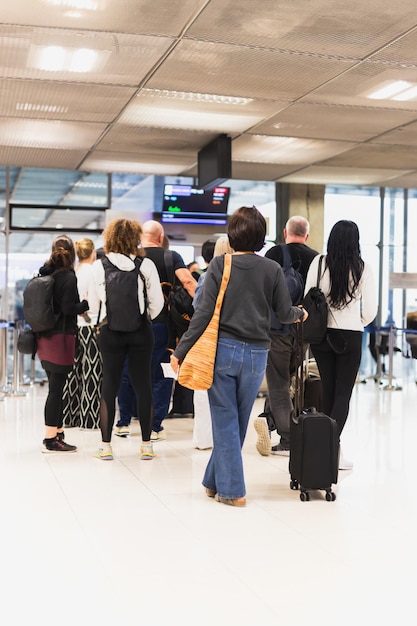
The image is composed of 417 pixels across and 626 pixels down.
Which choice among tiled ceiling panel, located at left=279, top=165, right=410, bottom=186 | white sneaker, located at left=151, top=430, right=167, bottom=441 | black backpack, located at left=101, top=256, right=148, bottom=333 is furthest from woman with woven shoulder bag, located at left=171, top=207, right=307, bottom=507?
tiled ceiling panel, located at left=279, top=165, right=410, bottom=186

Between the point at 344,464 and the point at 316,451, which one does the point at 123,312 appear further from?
the point at 344,464

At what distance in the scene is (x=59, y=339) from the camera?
6129mm

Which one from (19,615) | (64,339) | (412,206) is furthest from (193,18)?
(412,206)

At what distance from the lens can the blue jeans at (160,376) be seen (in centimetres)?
701

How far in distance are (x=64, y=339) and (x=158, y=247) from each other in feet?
4.06

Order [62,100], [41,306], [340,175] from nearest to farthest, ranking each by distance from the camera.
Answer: [41,306]
[62,100]
[340,175]

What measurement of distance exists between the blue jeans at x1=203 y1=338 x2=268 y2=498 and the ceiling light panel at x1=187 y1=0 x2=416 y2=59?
2.09 m

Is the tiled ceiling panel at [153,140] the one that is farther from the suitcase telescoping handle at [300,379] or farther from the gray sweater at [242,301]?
the gray sweater at [242,301]

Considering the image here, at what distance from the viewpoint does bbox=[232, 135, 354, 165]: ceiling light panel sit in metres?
9.30

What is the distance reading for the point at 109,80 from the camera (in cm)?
684

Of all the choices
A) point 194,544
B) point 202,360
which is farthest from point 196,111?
point 194,544

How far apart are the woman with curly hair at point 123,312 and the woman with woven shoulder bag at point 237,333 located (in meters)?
1.16

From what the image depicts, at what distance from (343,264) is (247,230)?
3.21 feet

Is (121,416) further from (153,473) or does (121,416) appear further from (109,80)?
(109,80)
